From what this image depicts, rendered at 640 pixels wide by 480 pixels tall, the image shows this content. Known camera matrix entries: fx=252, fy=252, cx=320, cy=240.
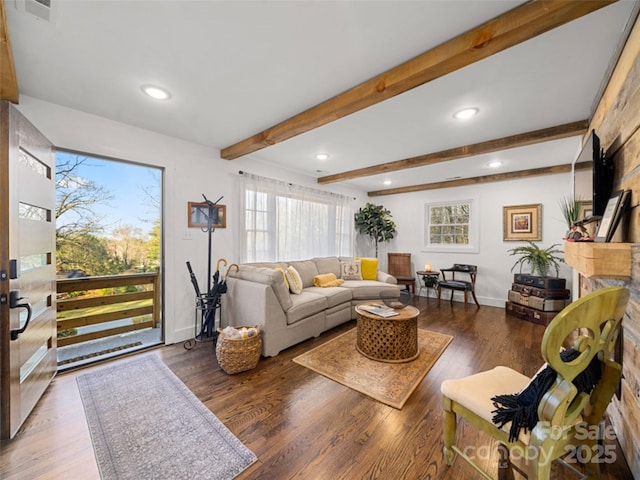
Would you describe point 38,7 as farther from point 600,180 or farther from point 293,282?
point 600,180

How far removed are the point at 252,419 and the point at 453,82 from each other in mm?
2854

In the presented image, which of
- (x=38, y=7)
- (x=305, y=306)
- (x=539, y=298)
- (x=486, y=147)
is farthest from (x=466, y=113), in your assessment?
(x=539, y=298)

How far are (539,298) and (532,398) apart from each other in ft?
12.4

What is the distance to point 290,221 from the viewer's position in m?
4.38

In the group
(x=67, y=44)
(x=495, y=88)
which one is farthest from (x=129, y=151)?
(x=495, y=88)

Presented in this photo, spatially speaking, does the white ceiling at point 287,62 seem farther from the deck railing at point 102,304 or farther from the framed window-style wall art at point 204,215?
the deck railing at point 102,304

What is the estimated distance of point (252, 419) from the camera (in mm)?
1755

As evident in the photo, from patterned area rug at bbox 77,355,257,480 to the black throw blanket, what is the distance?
1.32m

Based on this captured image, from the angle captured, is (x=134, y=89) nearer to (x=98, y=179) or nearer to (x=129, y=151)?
(x=129, y=151)

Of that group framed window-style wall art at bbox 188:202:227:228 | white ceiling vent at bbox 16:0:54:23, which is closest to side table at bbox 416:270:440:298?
framed window-style wall art at bbox 188:202:227:228

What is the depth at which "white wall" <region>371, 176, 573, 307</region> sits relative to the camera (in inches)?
168

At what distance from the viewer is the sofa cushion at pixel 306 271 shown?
13.4ft

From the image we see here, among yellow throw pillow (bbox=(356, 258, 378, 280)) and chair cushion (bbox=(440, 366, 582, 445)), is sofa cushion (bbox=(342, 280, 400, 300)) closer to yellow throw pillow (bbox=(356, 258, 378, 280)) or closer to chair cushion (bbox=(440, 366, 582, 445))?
yellow throw pillow (bbox=(356, 258, 378, 280))

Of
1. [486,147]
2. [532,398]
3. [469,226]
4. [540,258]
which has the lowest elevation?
[532,398]
